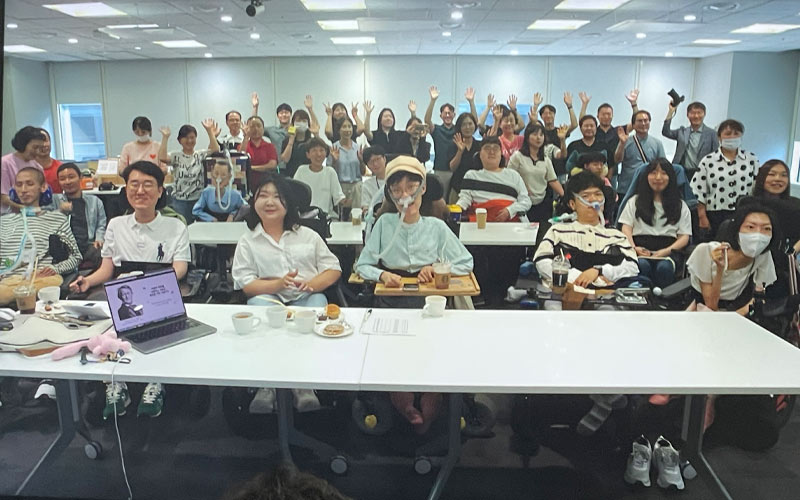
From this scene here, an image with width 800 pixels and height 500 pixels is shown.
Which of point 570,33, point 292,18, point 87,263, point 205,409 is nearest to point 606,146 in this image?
point 570,33

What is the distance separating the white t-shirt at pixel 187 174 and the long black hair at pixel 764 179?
12.0 ft

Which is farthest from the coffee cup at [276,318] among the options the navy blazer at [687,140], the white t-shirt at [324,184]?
the navy blazer at [687,140]

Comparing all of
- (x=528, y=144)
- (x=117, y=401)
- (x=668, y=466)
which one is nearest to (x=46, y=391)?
→ (x=117, y=401)

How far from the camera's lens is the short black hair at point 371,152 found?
445 centimetres

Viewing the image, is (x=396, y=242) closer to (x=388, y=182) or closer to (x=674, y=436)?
(x=388, y=182)

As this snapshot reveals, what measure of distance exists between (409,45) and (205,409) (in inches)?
174

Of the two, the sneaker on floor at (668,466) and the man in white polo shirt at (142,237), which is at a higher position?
the man in white polo shirt at (142,237)

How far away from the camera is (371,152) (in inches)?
178

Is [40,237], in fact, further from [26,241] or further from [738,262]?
[738,262]

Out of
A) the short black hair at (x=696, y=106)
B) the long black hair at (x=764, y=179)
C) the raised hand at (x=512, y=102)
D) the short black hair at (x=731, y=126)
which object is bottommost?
the long black hair at (x=764, y=179)

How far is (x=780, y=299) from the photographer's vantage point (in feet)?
9.39

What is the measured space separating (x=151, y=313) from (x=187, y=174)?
2007 mm

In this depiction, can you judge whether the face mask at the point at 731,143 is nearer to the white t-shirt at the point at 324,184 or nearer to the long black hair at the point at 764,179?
the long black hair at the point at 764,179

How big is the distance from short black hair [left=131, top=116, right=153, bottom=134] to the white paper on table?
268 centimetres
